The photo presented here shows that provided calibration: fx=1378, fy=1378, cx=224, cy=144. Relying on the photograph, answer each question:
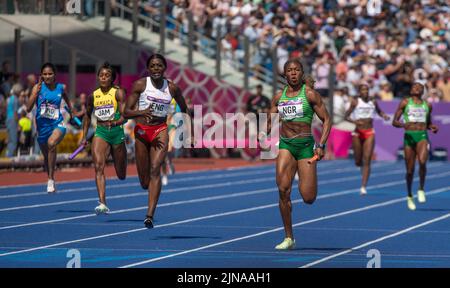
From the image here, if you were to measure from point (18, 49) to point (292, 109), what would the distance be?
1741 cm

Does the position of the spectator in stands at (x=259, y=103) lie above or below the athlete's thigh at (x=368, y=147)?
above

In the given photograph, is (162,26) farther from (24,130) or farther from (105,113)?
(105,113)

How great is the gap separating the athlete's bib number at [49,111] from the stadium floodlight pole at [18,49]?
358 inches

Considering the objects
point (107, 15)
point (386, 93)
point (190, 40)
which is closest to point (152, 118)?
point (107, 15)

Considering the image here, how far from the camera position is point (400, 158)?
Answer: 43219 mm

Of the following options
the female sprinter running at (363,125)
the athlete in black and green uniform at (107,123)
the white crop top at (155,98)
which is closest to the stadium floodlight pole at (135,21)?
the female sprinter running at (363,125)

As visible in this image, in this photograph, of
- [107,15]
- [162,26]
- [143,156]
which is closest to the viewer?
[143,156]

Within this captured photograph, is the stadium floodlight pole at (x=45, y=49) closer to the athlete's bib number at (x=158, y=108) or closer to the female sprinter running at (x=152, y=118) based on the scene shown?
the female sprinter running at (x=152, y=118)

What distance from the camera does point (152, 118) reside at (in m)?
17.5

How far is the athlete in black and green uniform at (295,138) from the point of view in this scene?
1550cm

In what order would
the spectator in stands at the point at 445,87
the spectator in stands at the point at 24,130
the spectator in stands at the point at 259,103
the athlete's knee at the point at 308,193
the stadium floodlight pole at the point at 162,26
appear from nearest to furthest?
1. the athlete's knee at the point at 308,193
2. the spectator in stands at the point at 24,130
3. the stadium floodlight pole at the point at 162,26
4. the spectator in stands at the point at 259,103
5. the spectator in stands at the point at 445,87

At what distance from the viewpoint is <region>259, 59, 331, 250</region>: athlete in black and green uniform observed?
50.9ft

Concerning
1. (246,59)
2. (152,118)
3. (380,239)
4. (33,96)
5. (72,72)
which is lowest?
(380,239)
